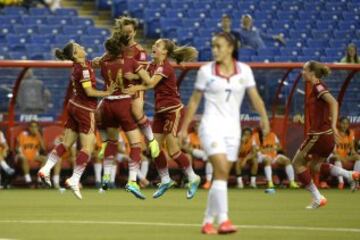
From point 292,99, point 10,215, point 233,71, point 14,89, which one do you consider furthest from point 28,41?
point 233,71

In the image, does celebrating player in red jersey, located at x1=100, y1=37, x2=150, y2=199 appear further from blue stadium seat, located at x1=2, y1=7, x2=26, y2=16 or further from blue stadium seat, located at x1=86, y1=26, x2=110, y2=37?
blue stadium seat, located at x1=2, y1=7, x2=26, y2=16

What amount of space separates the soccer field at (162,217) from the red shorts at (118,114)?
1232 mm

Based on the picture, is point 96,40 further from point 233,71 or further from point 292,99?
point 233,71

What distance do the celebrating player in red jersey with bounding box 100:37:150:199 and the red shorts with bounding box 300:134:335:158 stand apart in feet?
8.42

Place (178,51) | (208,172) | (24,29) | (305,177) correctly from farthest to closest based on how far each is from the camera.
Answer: (24,29) < (208,172) < (178,51) < (305,177)

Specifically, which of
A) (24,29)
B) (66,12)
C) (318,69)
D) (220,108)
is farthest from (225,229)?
(66,12)

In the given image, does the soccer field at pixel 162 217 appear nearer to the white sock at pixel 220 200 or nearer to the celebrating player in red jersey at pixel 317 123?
the white sock at pixel 220 200

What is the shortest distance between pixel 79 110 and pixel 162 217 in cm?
383

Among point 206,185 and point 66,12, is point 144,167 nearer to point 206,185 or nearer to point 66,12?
point 206,185

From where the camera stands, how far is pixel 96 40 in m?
29.3

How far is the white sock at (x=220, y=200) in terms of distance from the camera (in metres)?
11.5

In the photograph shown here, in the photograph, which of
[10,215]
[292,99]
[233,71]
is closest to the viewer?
[233,71]

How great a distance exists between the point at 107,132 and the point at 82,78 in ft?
3.49

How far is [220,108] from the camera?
11828 millimetres
